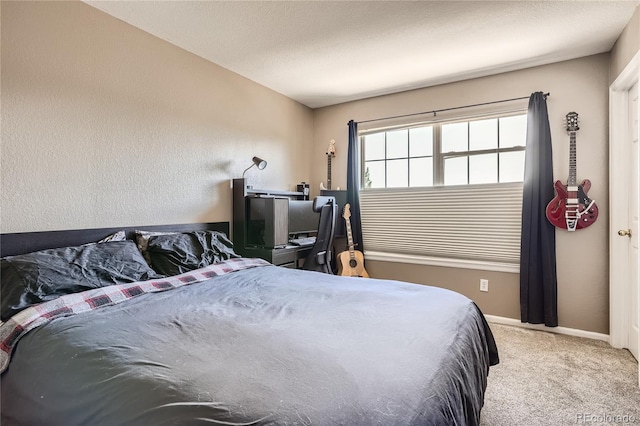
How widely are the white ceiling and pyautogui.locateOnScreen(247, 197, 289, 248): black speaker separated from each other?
1271 millimetres

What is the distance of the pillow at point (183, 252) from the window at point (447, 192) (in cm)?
192

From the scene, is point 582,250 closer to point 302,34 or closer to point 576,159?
point 576,159

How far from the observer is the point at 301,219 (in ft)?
12.1

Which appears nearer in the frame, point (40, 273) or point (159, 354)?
point (159, 354)

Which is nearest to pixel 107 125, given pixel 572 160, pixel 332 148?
pixel 332 148

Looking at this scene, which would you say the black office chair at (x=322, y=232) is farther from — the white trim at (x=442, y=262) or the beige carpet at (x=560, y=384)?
the beige carpet at (x=560, y=384)

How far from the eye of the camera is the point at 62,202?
6.65 ft

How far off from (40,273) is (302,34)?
2227 mm

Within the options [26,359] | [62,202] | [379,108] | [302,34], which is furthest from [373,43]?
[26,359]

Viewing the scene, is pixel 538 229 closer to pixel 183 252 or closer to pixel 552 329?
pixel 552 329

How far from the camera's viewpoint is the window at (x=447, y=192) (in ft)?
10.3

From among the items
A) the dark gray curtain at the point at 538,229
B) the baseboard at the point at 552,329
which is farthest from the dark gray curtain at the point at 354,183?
the dark gray curtain at the point at 538,229

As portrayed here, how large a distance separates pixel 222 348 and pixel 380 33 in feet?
7.79

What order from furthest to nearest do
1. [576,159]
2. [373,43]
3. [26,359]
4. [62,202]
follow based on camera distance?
1. [576,159]
2. [373,43]
3. [62,202]
4. [26,359]
